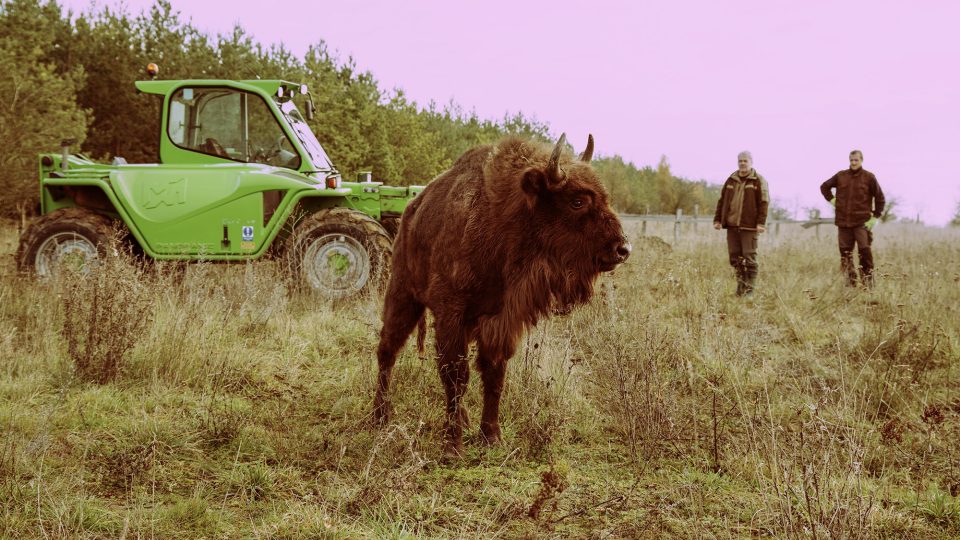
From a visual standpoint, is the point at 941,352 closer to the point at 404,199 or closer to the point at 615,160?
the point at 404,199

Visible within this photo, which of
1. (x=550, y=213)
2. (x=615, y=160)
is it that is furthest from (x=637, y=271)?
(x=615, y=160)

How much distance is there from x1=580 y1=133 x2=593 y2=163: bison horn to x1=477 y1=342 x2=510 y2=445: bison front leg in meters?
1.31

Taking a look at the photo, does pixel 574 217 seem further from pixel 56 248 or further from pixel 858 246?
pixel 858 246

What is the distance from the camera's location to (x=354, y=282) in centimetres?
857

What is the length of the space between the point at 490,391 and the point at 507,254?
89 centimetres

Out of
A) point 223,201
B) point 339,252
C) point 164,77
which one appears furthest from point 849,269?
point 164,77

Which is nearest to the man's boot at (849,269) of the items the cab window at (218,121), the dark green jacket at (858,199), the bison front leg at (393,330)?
the dark green jacket at (858,199)

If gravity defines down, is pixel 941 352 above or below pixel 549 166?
below

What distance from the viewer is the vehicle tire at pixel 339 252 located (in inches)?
331

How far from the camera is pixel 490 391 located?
173 inches

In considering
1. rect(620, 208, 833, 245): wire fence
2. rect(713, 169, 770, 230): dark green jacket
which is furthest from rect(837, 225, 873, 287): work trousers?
rect(620, 208, 833, 245): wire fence

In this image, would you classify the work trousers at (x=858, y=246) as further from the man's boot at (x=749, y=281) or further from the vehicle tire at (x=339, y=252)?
the vehicle tire at (x=339, y=252)

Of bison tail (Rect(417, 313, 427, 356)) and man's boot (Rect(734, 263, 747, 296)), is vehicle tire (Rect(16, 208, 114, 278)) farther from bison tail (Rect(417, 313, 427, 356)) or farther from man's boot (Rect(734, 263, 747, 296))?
man's boot (Rect(734, 263, 747, 296))

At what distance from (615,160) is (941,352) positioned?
48.5 meters
